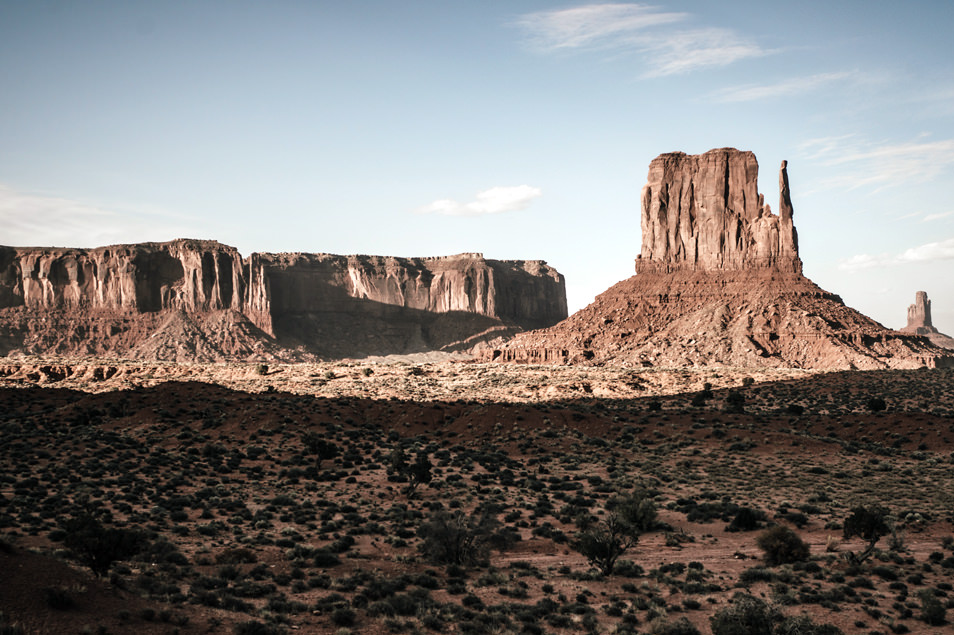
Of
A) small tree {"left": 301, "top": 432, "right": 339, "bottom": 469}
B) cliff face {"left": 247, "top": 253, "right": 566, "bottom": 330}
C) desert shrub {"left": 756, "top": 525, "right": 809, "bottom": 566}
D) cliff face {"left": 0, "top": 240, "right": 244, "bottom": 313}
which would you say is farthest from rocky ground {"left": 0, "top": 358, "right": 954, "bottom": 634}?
cliff face {"left": 247, "top": 253, "right": 566, "bottom": 330}

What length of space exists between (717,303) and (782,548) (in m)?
80.1

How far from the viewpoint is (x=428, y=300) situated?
18775 centimetres

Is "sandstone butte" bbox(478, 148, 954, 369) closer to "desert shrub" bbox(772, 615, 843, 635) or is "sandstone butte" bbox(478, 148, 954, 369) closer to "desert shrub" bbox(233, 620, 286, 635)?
"desert shrub" bbox(772, 615, 843, 635)

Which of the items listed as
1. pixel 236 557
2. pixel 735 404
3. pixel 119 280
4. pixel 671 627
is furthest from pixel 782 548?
pixel 119 280

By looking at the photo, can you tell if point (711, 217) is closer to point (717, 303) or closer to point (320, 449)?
point (717, 303)

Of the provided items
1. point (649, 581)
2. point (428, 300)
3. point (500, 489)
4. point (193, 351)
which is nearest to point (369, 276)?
point (428, 300)

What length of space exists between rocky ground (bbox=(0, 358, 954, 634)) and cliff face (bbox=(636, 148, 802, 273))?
146ft

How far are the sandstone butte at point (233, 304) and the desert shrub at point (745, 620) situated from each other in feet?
427

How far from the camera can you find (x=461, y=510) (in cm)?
2803

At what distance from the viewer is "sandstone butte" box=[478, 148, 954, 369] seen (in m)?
86.8

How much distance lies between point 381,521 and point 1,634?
14.7 metres

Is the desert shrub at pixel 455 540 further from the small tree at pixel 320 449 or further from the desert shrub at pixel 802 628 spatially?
the small tree at pixel 320 449

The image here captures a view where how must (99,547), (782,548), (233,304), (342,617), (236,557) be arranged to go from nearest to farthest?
1. (342,617)
2. (99,547)
3. (236,557)
4. (782,548)
5. (233,304)

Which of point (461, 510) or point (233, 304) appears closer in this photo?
point (461, 510)
